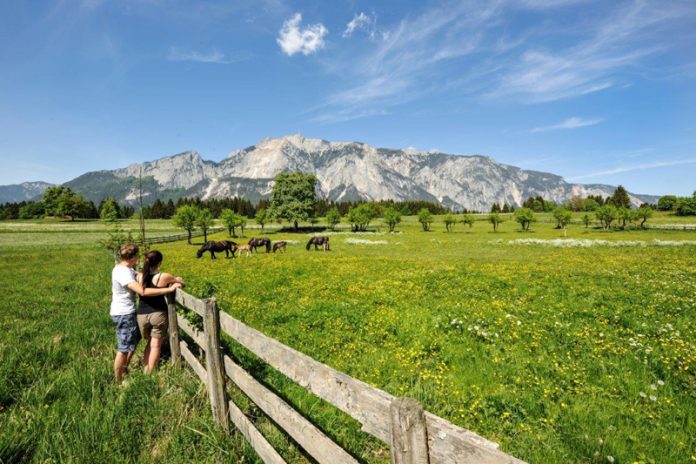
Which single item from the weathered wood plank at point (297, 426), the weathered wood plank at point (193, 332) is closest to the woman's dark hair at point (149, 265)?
the weathered wood plank at point (193, 332)

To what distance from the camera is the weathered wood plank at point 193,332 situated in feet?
21.7

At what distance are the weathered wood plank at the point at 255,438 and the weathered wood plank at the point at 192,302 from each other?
1.72 meters

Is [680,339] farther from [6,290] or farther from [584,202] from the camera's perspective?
[584,202]

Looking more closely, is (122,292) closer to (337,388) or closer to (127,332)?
(127,332)

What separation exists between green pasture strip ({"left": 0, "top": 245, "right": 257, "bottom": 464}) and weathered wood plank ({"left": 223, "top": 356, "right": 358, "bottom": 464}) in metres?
1.04

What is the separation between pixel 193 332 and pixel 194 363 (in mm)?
655

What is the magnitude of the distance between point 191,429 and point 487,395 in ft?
18.2

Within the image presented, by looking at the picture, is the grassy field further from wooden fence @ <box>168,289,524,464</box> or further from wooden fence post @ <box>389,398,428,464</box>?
wooden fence post @ <box>389,398,428,464</box>

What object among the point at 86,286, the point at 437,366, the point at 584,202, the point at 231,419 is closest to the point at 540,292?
the point at 437,366

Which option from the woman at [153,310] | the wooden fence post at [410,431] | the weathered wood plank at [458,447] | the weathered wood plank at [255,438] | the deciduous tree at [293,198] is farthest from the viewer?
the deciduous tree at [293,198]

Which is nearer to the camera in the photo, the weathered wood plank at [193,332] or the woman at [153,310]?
the weathered wood plank at [193,332]

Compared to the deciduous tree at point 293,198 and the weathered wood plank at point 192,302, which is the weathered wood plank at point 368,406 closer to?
the weathered wood plank at point 192,302

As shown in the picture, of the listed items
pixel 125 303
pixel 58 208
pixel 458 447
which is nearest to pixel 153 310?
pixel 125 303

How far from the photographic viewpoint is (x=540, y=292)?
→ 15297 mm
